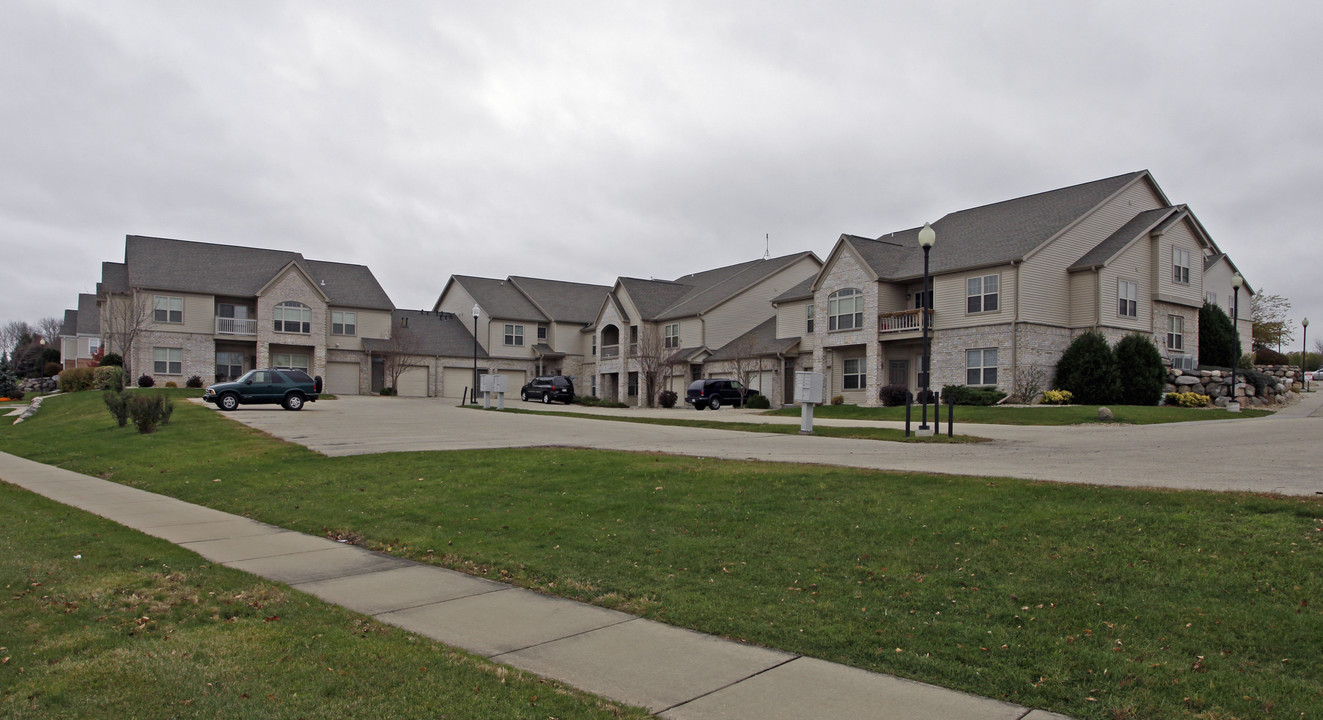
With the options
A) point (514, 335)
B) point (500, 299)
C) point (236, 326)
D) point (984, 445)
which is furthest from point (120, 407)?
point (500, 299)

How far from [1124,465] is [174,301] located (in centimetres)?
5298

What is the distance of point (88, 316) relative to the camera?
2660 inches

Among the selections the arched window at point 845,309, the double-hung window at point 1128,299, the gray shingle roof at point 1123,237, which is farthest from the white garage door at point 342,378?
the double-hung window at point 1128,299

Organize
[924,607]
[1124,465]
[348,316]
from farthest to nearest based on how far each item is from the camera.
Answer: [348,316], [1124,465], [924,607]

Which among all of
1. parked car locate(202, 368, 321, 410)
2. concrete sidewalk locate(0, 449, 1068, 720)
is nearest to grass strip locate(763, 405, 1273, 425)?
parked car locate(202, 368, 321, 410)

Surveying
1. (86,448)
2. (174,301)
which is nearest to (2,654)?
(86,448)

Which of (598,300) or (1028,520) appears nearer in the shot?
A: (1028,520)

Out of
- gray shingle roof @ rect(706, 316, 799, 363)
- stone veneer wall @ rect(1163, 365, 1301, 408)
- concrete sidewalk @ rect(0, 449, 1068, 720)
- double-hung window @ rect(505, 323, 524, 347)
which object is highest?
double-hung window @ rect(505, 323, 524, 347)

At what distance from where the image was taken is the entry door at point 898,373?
133 feet

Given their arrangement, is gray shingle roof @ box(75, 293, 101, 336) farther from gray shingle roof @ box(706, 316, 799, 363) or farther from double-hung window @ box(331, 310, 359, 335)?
gray shingle roof @ box(706, 316, 799, 363)

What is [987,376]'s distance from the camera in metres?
35.8

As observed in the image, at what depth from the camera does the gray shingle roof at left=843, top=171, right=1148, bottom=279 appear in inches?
1443

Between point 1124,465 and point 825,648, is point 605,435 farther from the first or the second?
point 825,648

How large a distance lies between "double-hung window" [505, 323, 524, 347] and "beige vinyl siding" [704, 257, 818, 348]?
17022 mm
